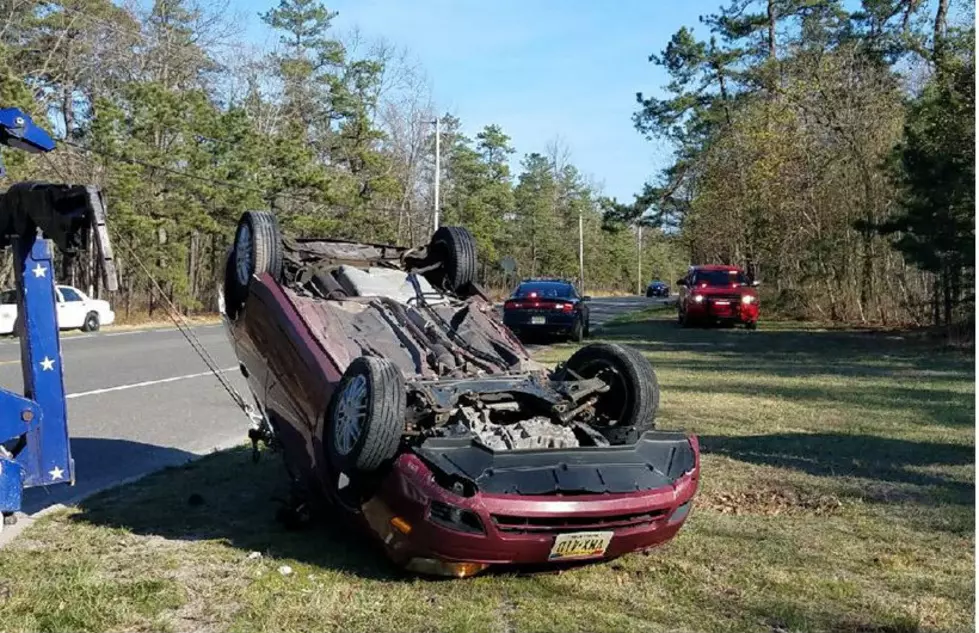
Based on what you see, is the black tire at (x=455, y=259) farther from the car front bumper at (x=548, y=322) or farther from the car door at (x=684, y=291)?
the car door at (x=684, y=291)

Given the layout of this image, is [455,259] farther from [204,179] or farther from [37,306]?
[204,179]

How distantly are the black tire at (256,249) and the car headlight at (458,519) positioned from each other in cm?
269

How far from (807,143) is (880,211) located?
3.35 metres

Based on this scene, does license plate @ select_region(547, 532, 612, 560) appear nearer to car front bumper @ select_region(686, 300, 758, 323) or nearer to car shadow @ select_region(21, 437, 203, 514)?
car shadow @ select_region(21, 437, 203, 514)

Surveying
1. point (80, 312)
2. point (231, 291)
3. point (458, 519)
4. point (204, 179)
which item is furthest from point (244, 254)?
point (204, 179)

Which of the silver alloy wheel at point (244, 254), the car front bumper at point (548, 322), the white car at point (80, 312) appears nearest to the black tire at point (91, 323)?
the white car at point (80, 312)

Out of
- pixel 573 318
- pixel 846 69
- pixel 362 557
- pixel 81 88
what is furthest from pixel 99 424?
pixel 81 88

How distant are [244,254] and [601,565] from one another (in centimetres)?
334

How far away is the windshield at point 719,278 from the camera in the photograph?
27406 millimetres

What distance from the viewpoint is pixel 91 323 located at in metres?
27.2

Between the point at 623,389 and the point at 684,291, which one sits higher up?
the point at 684,291

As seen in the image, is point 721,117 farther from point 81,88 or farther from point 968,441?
point 968,441

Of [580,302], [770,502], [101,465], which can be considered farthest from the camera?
[580,302]

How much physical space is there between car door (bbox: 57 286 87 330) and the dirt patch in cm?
2270
